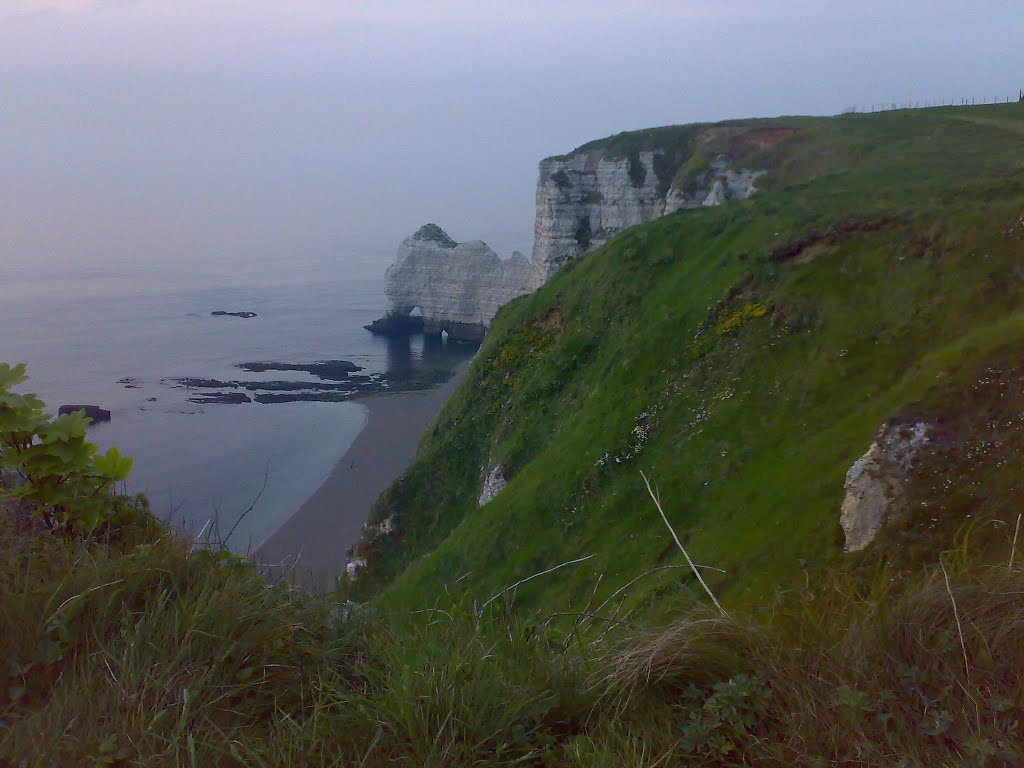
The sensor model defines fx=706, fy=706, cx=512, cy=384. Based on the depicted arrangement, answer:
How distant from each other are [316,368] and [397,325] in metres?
18.6

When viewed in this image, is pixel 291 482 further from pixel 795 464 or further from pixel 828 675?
pixel 828 675

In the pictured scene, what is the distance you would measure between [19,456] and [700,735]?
474 cm

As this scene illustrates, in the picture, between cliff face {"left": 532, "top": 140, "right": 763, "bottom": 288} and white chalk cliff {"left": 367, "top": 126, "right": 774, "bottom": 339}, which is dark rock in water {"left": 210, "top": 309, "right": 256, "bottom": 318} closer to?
white chalk cliff {"left": 367, "top": 126, "right": 774, "bottom": 339}

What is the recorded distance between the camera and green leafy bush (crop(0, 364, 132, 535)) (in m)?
4.90

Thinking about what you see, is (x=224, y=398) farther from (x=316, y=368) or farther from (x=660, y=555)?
(x=660, y=555)

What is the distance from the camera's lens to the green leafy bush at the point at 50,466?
16.1 feet

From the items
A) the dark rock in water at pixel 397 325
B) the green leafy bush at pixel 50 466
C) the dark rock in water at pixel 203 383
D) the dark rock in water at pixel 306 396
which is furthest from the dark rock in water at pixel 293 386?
the green leafy bush at pixel 50 466

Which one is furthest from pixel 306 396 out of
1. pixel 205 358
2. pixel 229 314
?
pixel 229 314

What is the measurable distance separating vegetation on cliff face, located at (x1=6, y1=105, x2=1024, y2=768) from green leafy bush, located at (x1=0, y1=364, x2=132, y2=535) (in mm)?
25

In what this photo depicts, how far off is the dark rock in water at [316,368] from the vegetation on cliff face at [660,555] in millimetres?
34508

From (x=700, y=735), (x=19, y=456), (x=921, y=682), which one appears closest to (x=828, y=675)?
(x=921, y=682)

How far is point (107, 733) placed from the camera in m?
3.23

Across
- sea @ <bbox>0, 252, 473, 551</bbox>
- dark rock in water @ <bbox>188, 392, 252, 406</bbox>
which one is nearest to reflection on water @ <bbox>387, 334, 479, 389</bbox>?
sea @ <bbox>0, 252, 473, 551</bbox>

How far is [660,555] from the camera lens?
15.1 metres
